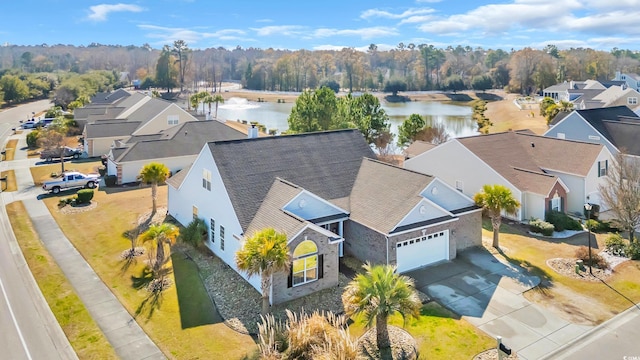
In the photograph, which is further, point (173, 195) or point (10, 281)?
point (173, 195)

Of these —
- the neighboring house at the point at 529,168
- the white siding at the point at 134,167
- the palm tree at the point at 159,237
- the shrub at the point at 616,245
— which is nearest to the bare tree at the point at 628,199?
the shrub at the point at 616,245

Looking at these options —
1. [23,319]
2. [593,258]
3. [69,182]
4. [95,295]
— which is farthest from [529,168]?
[69,182]

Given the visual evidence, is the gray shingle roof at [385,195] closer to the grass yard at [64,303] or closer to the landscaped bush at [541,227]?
the landscaped bush at [541,227]

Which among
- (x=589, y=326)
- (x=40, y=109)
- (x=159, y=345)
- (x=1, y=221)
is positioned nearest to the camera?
(x=159, y=345)

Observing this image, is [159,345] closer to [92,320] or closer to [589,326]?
[92,320]

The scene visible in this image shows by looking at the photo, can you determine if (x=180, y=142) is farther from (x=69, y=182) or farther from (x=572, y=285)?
(x=572, y=285)

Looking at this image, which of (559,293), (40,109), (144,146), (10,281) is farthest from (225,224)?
(40,109)

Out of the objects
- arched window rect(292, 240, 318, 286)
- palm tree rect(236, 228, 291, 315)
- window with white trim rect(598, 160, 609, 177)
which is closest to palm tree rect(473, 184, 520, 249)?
arched window rect(292, 240, 318, 286)

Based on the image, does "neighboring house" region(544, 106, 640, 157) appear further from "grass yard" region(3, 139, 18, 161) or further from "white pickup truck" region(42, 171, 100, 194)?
"grass yard" region(3, 139, 18, 161)
